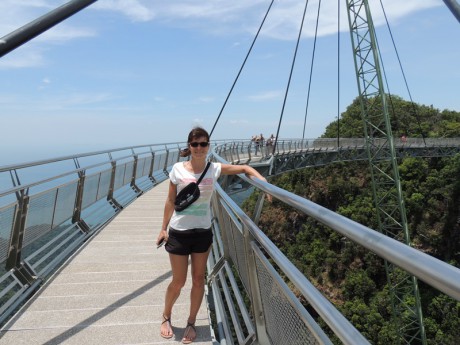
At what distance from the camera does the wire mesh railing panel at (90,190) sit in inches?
281

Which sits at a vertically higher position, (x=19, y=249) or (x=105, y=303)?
(x=19, y=249)

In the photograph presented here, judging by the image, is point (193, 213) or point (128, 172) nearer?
point (193, 213)

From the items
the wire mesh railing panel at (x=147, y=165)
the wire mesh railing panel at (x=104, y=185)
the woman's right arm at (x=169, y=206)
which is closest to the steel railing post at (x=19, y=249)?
the woman's right arm at (x=169, y=206)

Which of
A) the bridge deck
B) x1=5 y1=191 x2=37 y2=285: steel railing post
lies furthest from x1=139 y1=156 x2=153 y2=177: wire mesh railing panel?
x1=5 y1=191 x2=37 y2=285: steel railing post

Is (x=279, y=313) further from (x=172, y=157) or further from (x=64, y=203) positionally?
(x=172, y=157)

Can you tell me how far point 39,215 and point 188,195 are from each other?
282cm

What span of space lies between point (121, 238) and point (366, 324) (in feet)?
131

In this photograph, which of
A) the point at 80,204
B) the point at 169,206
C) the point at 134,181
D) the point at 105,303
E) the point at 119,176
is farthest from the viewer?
the point at 134,181

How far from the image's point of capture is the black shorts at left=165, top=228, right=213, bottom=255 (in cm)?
306

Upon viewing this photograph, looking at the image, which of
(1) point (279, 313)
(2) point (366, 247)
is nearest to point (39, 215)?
(1) point (279, 313)

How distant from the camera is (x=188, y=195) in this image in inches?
118

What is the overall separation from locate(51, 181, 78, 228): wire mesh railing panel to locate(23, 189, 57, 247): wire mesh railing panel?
0.17m

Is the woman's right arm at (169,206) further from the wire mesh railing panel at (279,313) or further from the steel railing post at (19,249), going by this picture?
the steel railing post at (19,249)

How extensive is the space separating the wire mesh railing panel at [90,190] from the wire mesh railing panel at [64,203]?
61cm
